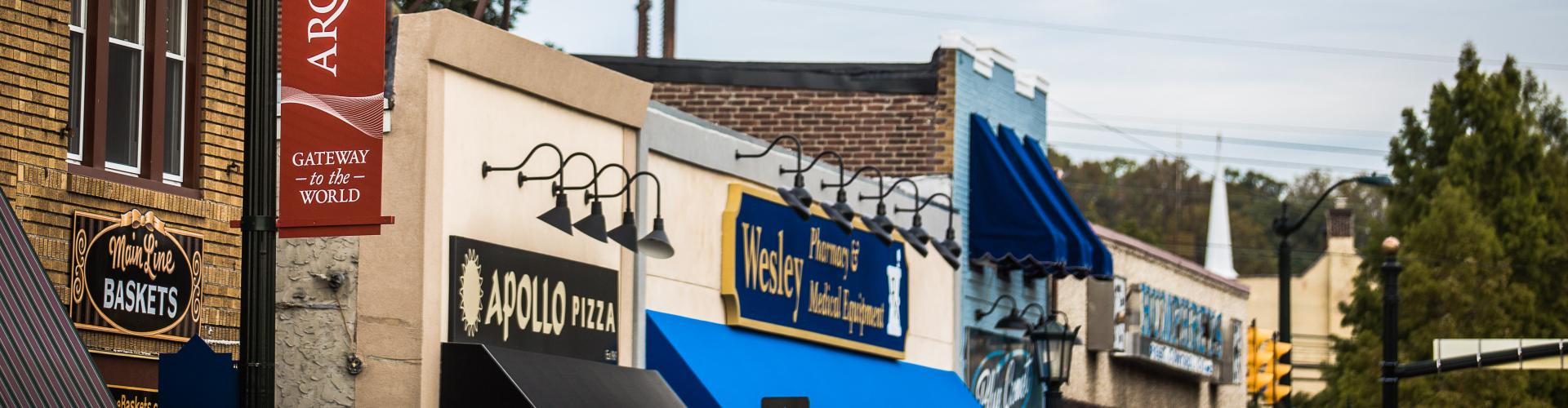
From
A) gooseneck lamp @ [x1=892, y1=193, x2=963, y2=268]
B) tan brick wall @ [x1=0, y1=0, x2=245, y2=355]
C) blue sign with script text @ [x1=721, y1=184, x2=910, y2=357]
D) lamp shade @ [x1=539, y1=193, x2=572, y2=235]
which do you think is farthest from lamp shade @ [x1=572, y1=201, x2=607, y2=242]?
gooseneck lamp @ [x1=892, y1=193, x2=963, y2=268]

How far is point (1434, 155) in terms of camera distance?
41375 millimetres

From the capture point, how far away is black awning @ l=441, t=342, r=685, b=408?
520 inches

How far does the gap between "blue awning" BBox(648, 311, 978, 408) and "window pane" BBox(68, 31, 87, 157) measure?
485cm

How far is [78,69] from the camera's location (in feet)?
41.9

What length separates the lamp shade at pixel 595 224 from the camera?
14469 millimetres

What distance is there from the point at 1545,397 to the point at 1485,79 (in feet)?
20.9

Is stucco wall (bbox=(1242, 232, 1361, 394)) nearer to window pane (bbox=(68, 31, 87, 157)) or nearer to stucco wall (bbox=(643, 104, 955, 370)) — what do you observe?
stucco wall (bbox=(643, 104, 955, 370))

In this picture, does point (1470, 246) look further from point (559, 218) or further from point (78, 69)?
point (78, 69)

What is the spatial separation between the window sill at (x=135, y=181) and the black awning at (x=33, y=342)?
1.52 meters

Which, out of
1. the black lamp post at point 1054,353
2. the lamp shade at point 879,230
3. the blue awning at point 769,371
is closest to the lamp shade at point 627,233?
the blue awning at point 769,371

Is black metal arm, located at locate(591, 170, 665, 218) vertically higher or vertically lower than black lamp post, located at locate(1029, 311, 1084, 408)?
higher

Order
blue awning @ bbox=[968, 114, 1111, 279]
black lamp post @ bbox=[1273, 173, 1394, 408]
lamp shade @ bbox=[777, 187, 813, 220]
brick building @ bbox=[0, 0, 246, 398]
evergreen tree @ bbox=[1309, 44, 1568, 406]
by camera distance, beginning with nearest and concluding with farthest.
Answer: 1. brick building @ bbox=[0, 0, 246, 398]
2. lamp shade @ bbox=[777, 187, 813, 220]
3. blue awning @ bbox=[968, 114, 1111, 279]
4. black lamp post @ bbox=[1273, 173, 1394, 408]
5. evergreen tree @ bbox=[1309, 44, 1568, 406]

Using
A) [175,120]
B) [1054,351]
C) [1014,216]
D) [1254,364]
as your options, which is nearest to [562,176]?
[175,120]

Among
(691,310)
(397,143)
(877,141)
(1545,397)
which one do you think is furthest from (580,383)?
(1545,397)
